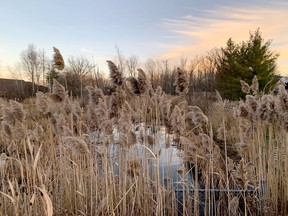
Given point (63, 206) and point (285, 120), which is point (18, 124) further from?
point (285, 120)

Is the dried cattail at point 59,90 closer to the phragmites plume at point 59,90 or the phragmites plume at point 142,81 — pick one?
the phragmites plume at point 59,90

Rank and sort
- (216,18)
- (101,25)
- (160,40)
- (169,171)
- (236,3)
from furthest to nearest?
(160,40) → (101,25) → (216,18) → (236,3) → (169,171)

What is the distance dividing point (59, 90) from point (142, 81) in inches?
34.3

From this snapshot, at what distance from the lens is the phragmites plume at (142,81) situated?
2689mm

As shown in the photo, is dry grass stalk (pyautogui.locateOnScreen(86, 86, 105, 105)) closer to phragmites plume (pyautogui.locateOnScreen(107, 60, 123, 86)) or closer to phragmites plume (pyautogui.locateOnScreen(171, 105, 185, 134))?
phragmites plume (pyautogui.locateOnScreen(107, 60, 123, 86))

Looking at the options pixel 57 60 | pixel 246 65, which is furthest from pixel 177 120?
pixel 246 65

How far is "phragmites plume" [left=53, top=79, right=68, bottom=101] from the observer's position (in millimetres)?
2701

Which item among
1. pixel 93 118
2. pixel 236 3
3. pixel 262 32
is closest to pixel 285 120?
pixel 93 118

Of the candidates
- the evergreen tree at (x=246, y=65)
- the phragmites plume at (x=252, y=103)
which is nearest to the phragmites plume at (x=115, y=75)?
the phragmites plume at (x=252, y=103)

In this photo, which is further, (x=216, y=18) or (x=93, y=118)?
(x=216, y=18)

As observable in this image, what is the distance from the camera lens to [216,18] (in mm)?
7906

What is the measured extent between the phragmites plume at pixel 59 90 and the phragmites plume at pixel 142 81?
796mm

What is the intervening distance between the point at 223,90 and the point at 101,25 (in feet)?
40.4

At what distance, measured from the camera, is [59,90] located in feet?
8.91
